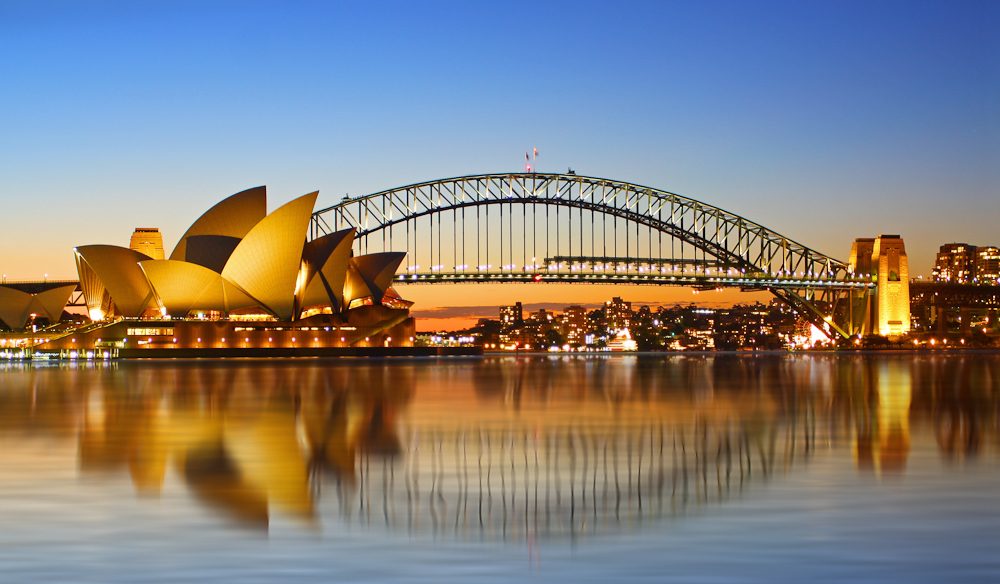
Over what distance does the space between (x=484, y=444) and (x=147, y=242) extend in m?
99.0

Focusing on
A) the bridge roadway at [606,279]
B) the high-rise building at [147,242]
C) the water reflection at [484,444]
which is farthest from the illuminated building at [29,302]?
the water reflection at [484,444]

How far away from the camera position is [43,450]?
1869 centimetres

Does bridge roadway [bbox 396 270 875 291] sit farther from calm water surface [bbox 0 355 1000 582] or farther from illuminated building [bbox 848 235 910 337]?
calm water surface [bbox 0 355 1000 582]

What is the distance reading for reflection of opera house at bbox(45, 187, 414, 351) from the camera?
85.3m

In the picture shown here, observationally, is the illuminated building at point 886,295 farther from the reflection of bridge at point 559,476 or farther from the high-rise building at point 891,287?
the reflection of bridge at point 559,476

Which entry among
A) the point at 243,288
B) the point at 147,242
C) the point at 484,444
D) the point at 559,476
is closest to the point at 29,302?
the point at 147,242

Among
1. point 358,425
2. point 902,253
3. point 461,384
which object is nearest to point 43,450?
point 358,425

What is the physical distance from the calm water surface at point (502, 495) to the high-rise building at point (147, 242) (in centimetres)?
8736

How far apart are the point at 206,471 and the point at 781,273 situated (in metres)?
104

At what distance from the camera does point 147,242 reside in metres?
112

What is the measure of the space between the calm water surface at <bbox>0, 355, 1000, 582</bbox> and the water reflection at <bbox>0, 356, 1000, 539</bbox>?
7 cm

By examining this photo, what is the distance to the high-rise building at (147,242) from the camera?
112062 millimetres

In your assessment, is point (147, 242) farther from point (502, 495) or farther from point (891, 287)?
point (502, 495)

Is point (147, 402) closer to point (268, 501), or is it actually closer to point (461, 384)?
point (461, 384)
